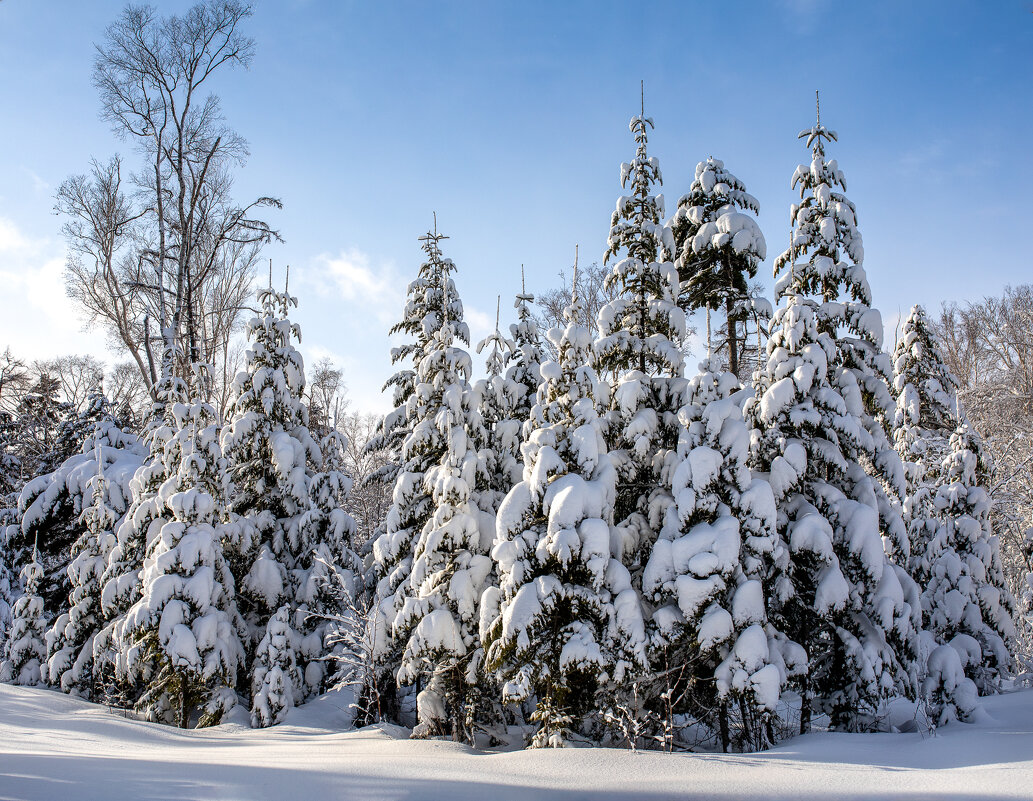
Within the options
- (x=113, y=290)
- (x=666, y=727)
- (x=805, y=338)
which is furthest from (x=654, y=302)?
(x=113, y=290)

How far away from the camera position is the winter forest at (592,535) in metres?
8.16

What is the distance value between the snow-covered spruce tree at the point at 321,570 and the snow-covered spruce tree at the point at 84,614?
484cm

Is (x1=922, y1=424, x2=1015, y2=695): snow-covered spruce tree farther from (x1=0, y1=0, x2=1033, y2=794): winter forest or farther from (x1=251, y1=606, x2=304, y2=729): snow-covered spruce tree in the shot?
(x1=251, y1=606, x2=304, y2=729): snow-covered spruce tree

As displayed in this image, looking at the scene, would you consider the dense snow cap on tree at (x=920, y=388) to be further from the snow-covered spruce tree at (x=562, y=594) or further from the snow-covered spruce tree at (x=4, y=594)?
the snow-covered spruce tree at (x=4, y=594)

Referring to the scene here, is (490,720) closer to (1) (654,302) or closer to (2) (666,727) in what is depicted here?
(2) (666,727)

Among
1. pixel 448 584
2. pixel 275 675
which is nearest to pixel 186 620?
pixel 275 675

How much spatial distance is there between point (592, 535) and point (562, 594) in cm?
83

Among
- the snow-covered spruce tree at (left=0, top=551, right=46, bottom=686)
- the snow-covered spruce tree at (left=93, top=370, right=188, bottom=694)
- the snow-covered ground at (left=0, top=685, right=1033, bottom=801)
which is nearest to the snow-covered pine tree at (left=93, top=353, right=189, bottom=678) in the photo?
the snow-covered spruce tree at (left=93, top=370, right=188, bottom=694)

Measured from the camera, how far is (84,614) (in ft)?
44.4

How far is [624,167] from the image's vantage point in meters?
11.0

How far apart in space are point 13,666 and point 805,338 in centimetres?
1807

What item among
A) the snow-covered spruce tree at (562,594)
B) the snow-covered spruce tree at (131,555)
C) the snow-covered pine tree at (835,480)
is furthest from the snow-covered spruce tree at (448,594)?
the snow-covered spruce tree at (131,555)

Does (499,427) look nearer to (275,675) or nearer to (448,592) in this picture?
(448,592)

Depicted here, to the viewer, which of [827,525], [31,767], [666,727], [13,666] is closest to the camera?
[31,767]
